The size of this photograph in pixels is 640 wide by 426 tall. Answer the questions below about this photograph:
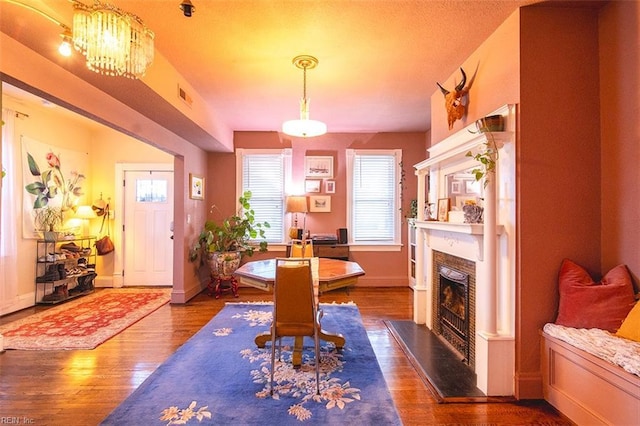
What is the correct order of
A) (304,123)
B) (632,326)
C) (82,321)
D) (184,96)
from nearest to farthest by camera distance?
(632,326) → (304,123) → (184,96) → (82,321)

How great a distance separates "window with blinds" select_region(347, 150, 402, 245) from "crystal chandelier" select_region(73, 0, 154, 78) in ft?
13.6

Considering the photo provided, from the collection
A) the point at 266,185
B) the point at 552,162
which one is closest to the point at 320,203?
the point at 266,185

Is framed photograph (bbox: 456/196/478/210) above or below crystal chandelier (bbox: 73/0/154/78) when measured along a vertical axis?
below

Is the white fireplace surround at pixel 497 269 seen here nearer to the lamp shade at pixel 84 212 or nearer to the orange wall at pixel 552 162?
the orange wall at pixel 552 162

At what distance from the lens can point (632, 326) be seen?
172 centimetres

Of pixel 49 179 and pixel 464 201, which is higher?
pixel 49 179

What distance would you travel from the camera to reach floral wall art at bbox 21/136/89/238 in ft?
13.5

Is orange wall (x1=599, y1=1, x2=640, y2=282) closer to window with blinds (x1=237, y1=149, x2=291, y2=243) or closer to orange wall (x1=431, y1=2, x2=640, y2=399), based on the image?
orange wall (x1=431, y1=2, x2=640, y2=399)

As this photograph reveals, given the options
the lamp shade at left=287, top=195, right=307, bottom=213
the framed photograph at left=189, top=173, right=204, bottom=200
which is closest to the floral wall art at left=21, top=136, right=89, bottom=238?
the framed photograph at left=189, top=173, right=204, bottom=200

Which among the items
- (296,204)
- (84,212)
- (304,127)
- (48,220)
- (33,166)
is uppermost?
(304,127)

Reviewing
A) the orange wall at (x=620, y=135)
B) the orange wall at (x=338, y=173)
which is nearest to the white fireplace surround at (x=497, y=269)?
the orange wall at (x=620, y=135)

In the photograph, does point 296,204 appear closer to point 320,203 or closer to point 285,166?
point 320,203

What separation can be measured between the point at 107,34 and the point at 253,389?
2.30 meters

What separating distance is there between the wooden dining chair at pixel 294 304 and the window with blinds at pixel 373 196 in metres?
3.24
